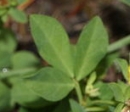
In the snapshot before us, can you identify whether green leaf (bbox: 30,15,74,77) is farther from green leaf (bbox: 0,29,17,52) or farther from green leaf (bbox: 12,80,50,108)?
green leaf (bbox: 0,29,17,52)

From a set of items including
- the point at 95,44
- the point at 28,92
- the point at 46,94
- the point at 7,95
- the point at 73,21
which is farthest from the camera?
the point at 73,21

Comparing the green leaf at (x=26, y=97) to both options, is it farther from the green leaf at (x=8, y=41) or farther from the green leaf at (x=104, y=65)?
the green leaf at (x=8, y=41)

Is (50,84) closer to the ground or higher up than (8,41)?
higher up

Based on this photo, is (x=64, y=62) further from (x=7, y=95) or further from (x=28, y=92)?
(x=7, y=95)

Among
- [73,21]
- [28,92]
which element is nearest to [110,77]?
[73,21]

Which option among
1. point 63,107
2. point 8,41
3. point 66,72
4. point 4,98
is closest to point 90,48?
point 66,72

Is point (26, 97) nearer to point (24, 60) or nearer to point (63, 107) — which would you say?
point (63, 107)
